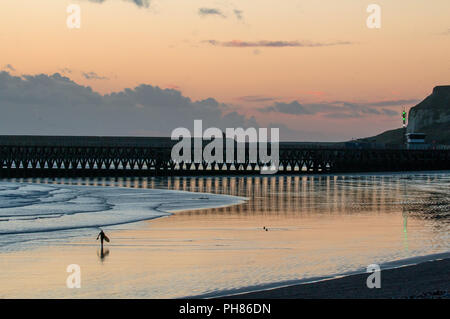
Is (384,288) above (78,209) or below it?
below

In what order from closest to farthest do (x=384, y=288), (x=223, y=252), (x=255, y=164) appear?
(x=384, y=288) < (x=223, y=252) < (x=255, y=164)

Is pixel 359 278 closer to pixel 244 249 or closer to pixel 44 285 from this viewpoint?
pixel 244 249

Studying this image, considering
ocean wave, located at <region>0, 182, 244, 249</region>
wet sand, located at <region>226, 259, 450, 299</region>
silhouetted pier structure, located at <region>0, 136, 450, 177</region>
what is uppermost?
silhouetted pier structure, located at <region>0, 136, 450, 177</region>

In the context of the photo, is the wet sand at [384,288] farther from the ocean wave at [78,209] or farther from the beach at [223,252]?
the ocean wave at [78,209]

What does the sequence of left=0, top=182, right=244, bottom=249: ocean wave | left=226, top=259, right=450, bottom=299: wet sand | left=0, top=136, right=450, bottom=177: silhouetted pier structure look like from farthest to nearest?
left=0, top=136, right=450, bottom=177: silhouetted pier structure
left=0, top=182, right=244, bottom=249: ocean wave
left=226, top=259, right=450, bottom=299: wet sand

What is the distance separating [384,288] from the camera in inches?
604

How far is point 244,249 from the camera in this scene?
866 inches

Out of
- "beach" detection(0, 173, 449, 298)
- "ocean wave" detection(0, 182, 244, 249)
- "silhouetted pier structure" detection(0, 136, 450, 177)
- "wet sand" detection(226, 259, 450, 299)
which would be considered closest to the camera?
"wet sand" detection(226, 259, 450, 299)

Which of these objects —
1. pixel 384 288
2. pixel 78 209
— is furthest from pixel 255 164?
pixel 384 288

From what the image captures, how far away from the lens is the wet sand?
14609 millimetres

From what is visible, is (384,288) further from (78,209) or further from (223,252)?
(78,209)

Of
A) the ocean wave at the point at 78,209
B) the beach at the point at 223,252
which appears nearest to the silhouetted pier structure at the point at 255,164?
the ocean wave at the point at 78,209

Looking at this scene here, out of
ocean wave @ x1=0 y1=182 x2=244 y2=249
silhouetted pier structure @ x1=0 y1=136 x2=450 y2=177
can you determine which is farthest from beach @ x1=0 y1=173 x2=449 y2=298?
silhouetted pier structure @ x1=0 y1=136 x2=450 y2=177

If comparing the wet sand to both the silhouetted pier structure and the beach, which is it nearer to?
the beach
